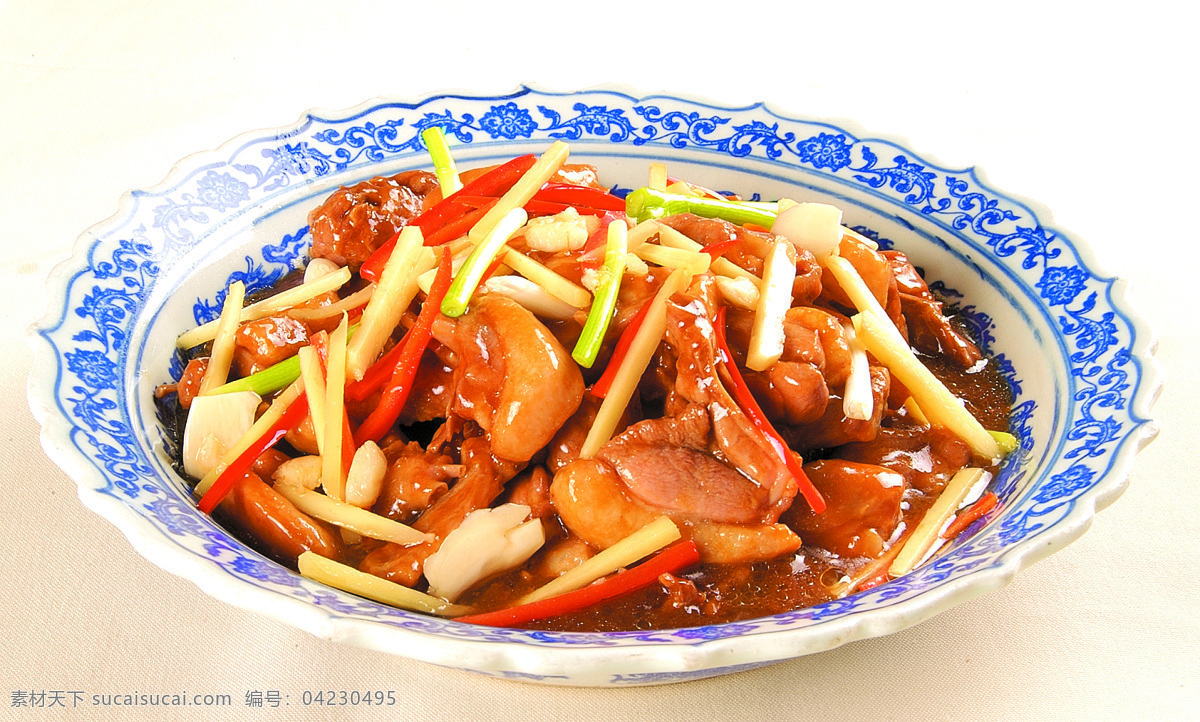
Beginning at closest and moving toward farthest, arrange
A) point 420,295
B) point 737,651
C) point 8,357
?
point 737,651, point 420,295, point 8,357

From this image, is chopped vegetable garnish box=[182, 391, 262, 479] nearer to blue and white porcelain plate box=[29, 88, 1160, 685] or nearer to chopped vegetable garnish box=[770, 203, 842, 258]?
blue and white porcelain plate box=[29, 88, 1160, 685]

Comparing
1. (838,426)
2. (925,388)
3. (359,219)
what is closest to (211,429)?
(359,219)

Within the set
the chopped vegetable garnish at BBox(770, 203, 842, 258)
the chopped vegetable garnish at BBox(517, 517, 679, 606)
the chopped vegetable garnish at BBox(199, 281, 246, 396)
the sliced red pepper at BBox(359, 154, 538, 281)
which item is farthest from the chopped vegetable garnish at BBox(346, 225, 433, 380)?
the chopped vegetable garnish at BBox(770, 203, 842, 258)

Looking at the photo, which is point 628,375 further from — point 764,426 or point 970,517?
point 970,517

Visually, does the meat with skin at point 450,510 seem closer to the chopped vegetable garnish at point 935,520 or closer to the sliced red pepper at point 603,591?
the sliced red pepper at point 603,591

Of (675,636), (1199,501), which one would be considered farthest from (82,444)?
(1199,501)

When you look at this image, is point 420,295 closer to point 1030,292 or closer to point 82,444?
point 82,444

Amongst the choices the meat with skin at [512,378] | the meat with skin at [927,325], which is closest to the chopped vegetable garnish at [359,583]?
the meat with skin at [512,378]
